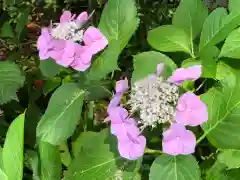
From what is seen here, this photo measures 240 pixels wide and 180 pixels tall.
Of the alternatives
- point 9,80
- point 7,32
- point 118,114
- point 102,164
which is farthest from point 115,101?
point 7,32

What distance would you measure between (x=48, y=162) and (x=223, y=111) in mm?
272

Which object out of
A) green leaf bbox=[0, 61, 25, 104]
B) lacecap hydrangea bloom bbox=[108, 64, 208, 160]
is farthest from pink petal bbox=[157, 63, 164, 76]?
green leaf bbox=[0, 61, 25, 104]

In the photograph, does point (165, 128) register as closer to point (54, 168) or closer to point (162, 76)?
point (162, 76)

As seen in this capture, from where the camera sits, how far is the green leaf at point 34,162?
3.07ft

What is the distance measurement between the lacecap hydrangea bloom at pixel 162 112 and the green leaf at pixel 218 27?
126mm

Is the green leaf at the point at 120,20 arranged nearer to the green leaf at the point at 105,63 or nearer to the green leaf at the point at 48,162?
the green leaf at the point at 105,63

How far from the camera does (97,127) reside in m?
1.10

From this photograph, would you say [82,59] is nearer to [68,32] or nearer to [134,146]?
[68,32]

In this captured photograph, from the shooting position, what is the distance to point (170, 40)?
0.95 meters

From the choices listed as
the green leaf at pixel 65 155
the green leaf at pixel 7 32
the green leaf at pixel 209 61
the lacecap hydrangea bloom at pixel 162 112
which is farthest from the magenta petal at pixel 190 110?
the green leaf at pixel 7 32

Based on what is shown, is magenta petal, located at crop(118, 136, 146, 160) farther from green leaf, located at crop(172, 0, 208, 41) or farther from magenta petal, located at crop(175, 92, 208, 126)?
green leaf, located at crop(172, 0, 208, 41)

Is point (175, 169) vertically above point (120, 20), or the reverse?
point (120, 20)

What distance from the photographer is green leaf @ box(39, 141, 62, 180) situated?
0.85 m

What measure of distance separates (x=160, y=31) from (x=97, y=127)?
0.80ft
